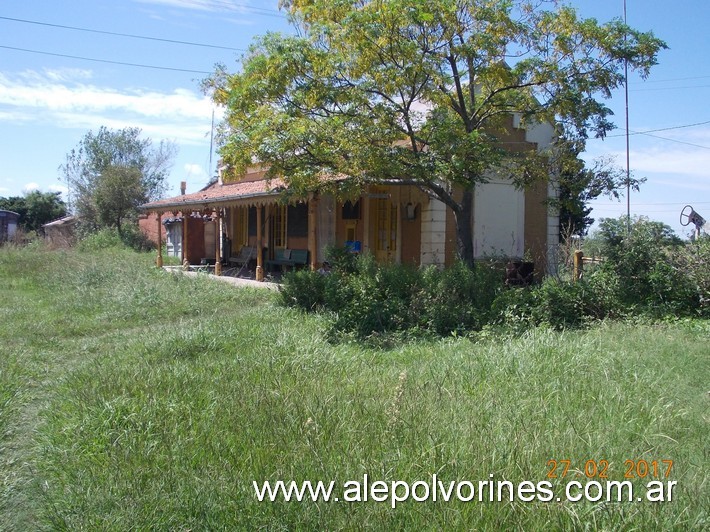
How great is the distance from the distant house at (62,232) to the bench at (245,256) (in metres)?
15.8

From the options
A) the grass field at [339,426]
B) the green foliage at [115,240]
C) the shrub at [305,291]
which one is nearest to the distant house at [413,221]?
the shrub at [305,291]

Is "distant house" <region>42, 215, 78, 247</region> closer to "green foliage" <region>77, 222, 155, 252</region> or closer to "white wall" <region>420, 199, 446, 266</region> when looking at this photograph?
"green foliage" <region>77, 222, 155, 252</region>

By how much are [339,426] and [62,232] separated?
3822cm

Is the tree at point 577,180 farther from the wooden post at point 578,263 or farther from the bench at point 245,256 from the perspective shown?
the bench at point 245,256

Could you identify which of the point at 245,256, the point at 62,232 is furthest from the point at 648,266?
the point at 62,232

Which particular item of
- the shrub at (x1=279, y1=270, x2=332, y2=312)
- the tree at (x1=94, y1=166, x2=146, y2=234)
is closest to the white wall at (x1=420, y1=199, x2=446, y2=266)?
the shrub at (x1=279, y1=270, x2=332, y2=312)

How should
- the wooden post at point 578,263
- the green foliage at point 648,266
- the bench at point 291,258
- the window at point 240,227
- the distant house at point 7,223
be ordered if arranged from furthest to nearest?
1. the distant house at point 7,223
2. the window at point 240,227
3. the bench at point 291,258
4. the wooden post at point 578,263
5. the green foliage at point 648,266

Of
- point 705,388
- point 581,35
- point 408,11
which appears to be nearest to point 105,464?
point 705,388

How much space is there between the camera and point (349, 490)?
3.77 metres

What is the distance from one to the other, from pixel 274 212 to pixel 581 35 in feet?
36.8

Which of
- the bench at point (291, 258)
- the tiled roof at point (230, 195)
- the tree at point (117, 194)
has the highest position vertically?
the tree at point (117, 194)

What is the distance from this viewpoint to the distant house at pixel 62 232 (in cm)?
3403

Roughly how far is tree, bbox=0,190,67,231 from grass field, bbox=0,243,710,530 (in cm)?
4525

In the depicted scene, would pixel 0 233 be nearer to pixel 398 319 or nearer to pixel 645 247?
pixel 398 319
